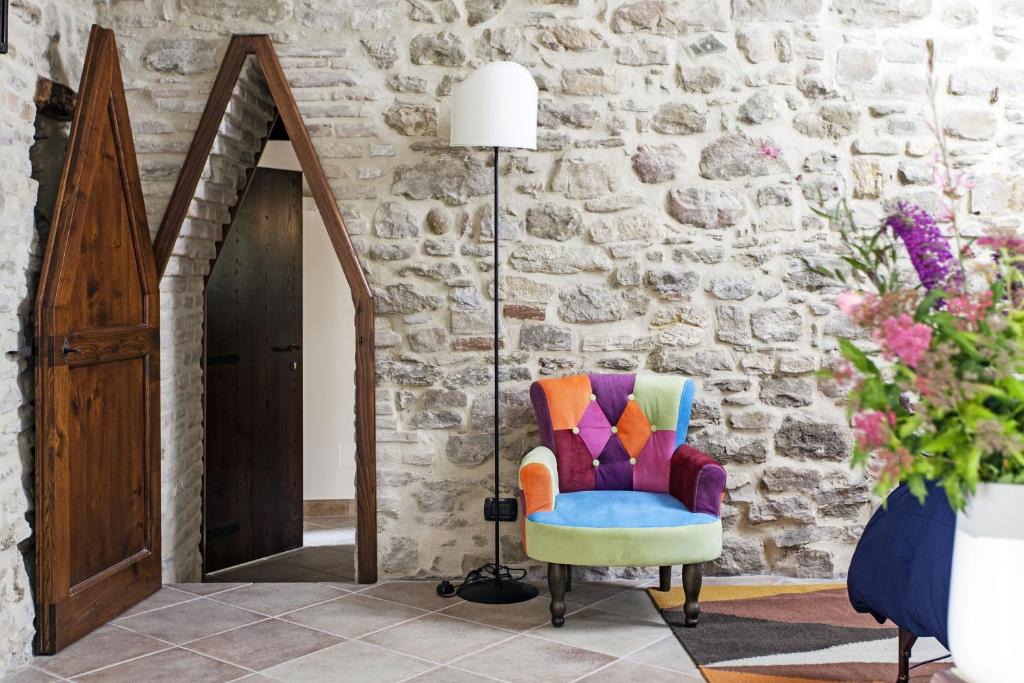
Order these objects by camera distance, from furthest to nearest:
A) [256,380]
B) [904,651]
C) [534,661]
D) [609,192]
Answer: [256,380] < [609,192] < [534,661] < [904,651]

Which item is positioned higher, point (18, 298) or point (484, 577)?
point (18, 298)

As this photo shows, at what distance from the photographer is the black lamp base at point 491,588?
394cm

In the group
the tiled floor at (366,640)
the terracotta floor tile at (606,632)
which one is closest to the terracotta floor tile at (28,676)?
the tiled floor at (366,640)

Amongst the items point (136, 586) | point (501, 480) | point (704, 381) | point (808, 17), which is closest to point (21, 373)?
point (136, 586)

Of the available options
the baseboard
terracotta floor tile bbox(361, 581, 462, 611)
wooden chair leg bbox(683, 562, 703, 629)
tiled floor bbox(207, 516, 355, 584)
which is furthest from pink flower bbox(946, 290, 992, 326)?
the baseboard

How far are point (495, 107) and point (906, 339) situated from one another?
2738mm

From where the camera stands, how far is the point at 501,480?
427 cm

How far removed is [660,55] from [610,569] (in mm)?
2241

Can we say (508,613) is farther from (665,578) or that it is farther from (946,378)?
(946,378)

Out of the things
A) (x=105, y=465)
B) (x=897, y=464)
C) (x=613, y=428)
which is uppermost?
(x=897, y=464)

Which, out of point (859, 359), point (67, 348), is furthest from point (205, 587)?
point (859, 359)

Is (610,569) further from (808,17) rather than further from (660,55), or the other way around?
(808,17)

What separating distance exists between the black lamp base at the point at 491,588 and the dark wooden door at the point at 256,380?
154 cm

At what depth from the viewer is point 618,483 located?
156 inches
